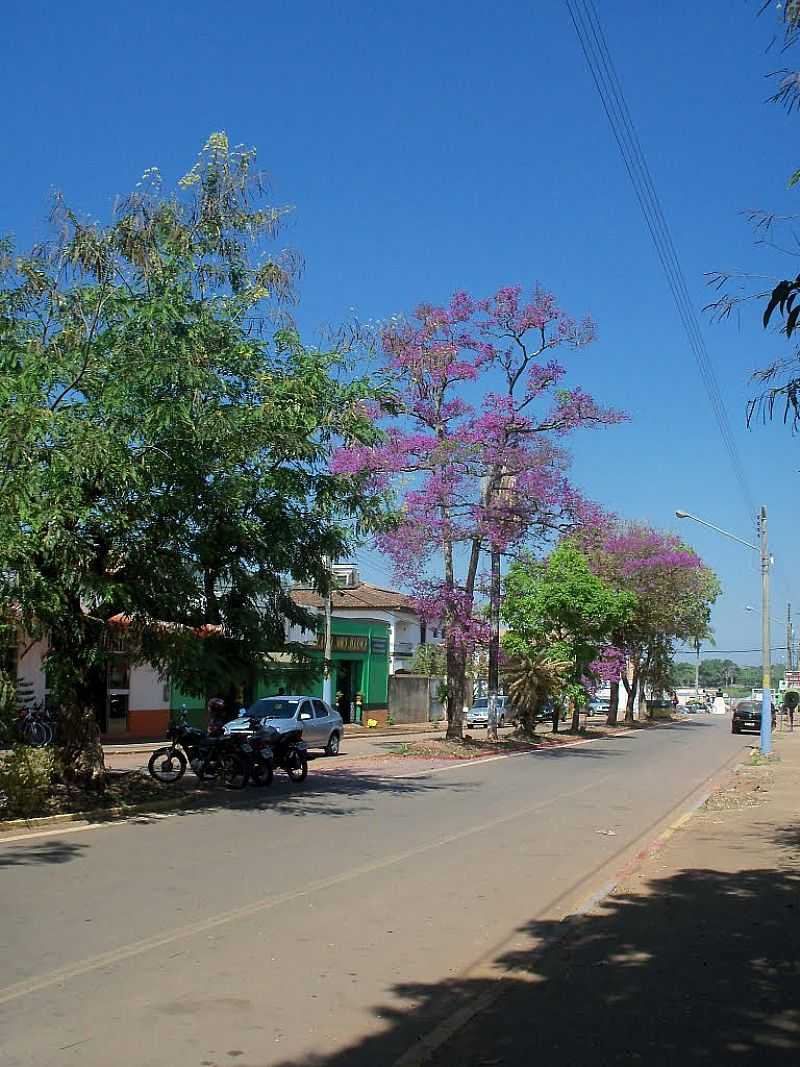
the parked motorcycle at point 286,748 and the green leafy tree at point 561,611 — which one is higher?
the green leafy tree at point 561,611

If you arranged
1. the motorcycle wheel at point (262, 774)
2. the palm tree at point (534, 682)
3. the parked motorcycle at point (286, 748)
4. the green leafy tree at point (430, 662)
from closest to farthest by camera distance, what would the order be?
1. the motorcycle wheel at point (262, 774)
2. the parked motorcycle at point (286, 748)
3. the palm tree at point (534, 682)
4. the green leafy tree at point (430, 662)

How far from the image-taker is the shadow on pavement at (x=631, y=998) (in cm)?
564

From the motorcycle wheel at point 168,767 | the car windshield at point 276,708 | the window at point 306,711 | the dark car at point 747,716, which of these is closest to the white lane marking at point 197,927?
the motorcycle wheel at point 168,767

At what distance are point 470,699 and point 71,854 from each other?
55705 mm

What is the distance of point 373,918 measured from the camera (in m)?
9.17

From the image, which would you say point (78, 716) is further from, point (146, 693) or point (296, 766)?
point (146, 693)

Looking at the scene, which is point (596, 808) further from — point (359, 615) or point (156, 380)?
point (359, 615)

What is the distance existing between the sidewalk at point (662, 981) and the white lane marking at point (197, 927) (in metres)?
2.38

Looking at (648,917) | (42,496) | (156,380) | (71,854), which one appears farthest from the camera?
(156,380)

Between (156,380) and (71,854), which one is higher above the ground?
(156,380)

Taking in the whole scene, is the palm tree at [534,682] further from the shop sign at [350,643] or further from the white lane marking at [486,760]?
the shop sign at [350,643]

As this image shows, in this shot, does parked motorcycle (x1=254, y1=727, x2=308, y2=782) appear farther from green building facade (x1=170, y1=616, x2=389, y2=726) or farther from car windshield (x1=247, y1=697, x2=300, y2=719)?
green building facade (x1=170, y1=616, x2=389, y2=726)

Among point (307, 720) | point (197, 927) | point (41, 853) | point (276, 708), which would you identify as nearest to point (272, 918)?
point (197, 927)

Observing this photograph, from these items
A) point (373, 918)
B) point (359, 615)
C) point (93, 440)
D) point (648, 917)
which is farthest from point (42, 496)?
point (359, 615)
